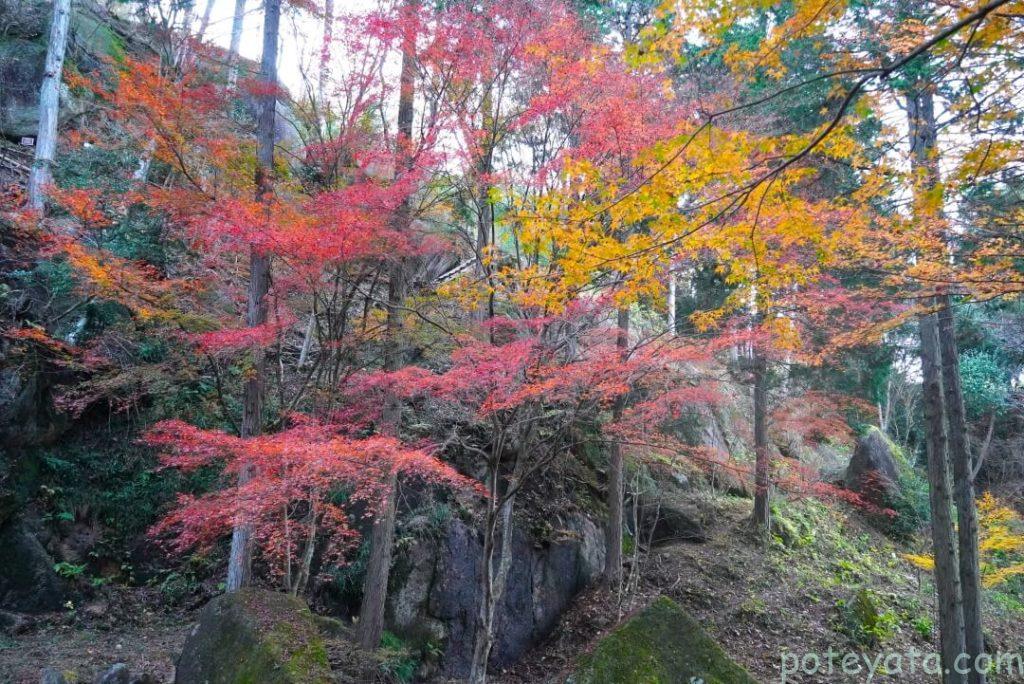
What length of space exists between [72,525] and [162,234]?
Result: 512 cm

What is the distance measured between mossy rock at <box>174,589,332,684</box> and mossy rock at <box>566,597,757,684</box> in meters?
2.22

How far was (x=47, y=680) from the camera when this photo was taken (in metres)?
5.76

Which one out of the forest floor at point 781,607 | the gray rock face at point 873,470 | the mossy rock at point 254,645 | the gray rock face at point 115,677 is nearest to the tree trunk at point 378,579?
the mossy rock at point 254,645

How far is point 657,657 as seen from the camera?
456 cm

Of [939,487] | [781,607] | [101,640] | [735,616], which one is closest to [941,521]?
[939,487]

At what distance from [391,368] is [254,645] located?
13.4ft

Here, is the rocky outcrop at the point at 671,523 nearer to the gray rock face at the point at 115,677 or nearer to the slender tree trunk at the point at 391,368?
the slender tree trunk at the point at 391,368

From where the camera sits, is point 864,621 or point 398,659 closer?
point 398,659

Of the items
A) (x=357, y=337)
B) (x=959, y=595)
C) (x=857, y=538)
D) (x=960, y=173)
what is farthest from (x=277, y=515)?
(x=857, y=538)

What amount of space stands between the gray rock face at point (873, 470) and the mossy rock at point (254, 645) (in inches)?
554

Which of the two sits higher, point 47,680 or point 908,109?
point 908,109

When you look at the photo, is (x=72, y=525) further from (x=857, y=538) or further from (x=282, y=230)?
(x=857, y=538)

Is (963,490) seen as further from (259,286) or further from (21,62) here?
(21,62)

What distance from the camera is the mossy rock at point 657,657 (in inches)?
173
